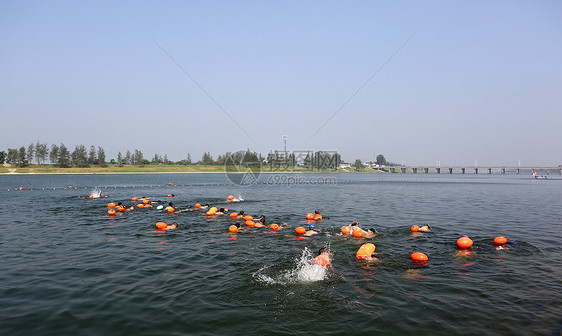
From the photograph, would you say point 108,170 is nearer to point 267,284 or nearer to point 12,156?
point 12,156

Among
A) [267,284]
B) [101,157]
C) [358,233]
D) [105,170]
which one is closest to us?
[267,284]

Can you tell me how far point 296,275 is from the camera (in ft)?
41.4

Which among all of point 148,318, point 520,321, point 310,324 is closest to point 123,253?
point 148,318

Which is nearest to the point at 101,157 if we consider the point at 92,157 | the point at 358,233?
the point at 92,157

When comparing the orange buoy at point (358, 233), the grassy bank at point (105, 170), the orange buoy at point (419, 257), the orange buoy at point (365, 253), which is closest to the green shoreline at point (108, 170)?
the grassy bank at point (105, 170)

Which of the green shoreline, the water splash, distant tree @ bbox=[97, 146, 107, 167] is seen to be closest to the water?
the water splash

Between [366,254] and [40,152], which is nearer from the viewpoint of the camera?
[366,254]

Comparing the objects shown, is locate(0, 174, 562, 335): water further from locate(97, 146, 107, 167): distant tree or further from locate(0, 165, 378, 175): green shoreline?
locate(97, 146, 107, 167): distant tree

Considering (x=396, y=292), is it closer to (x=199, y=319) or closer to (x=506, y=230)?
(x=199, y=319)

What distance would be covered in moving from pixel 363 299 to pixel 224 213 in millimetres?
21233

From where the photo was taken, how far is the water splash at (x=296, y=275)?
12.1 meters

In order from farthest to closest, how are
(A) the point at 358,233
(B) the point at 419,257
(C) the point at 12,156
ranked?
(C) the point at 12,156, (A) the point at 358,233, (B) the point at 419,257

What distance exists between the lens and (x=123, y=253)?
52.0 feet

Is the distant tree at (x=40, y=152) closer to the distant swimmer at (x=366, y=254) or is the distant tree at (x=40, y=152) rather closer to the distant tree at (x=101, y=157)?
the distant tree at (x=101, y=157)
